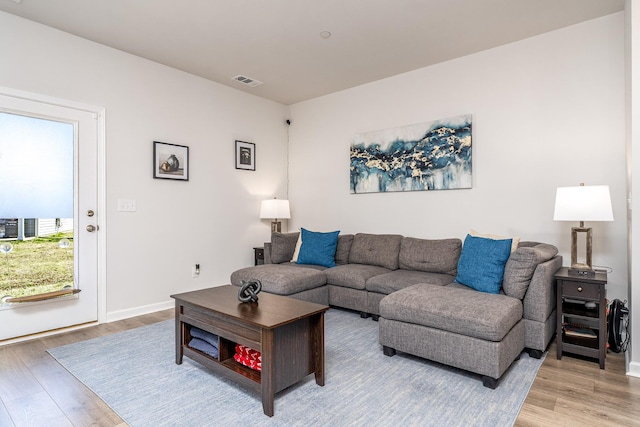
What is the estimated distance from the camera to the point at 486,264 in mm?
2744

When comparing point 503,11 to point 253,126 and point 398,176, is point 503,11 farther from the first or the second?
point 253,126

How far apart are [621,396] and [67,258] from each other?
420 cm

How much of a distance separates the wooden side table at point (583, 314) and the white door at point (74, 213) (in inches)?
155

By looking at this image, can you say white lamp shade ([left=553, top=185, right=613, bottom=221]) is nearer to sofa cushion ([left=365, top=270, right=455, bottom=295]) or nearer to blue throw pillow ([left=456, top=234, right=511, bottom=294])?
blue throw pillow ([left=456, top=234, right=511, bottom=294])

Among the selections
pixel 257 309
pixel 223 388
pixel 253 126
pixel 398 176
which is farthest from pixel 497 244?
pixel 253 126

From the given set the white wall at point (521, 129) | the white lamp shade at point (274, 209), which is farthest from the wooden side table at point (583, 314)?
the white lamp shade at point (274, 209)

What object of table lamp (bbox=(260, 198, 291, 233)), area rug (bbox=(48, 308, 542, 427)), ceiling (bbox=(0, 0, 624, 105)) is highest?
ceiling (bbox=(0, 0, 624, 105))

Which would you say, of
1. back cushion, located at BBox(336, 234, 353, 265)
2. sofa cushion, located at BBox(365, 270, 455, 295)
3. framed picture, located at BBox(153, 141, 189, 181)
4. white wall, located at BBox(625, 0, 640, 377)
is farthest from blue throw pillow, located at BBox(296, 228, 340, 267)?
white wall, located at BBox(625, 0, 640, 377)

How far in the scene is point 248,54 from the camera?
363 cm

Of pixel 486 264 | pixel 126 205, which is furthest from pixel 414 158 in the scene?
pixel 126 205

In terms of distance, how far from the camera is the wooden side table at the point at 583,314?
94.0 inches

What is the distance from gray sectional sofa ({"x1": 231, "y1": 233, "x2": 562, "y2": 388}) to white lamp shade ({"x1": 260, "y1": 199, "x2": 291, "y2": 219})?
107cm

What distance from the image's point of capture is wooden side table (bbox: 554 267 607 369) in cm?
239

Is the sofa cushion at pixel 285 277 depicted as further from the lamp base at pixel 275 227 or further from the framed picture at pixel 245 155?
the framed picture at pixel 245 155
